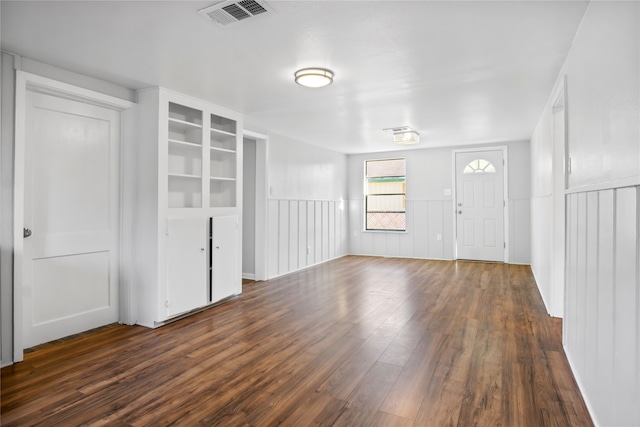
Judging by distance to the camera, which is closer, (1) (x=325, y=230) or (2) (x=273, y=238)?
(2) (x=273, y=238)

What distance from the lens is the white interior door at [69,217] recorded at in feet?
9.50

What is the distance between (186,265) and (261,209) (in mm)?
1879

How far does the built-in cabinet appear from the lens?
11.3 ft

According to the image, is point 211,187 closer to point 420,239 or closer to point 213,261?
point 213,261

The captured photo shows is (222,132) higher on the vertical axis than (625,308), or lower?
higher

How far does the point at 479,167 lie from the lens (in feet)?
23.0

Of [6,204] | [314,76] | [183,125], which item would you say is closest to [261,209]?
[183,125]

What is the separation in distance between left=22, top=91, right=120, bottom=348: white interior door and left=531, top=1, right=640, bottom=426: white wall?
3741mm

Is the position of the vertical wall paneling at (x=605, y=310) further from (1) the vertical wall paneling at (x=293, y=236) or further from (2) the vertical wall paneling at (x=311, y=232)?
(2) the vertical wall paneling at (x=311, y=232)

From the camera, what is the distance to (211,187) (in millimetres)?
4383

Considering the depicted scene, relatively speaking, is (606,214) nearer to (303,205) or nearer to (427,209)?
(303,205)

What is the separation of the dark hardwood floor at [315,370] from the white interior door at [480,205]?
294cm

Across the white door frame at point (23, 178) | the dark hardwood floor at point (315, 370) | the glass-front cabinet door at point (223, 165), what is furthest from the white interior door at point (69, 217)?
the glass-front cabinet door at point (223, 165)

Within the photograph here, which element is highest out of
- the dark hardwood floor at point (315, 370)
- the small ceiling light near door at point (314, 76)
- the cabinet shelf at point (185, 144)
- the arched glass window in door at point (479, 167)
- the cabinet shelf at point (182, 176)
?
the small ceiling light near door at point (314, 76)
